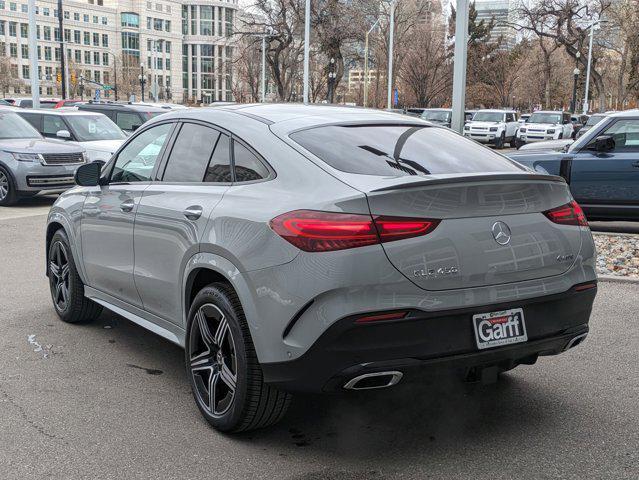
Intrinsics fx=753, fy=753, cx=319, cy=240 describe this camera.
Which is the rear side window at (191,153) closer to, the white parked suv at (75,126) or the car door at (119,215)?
the car door at (119,215)

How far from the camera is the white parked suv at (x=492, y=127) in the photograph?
35.6m

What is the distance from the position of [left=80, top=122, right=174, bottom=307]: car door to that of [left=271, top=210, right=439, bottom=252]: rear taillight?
1.80 m

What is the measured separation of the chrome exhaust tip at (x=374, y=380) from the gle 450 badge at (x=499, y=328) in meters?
0.44

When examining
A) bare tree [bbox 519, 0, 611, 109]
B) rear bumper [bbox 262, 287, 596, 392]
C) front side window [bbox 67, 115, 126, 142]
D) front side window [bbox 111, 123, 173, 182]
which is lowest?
rear bumper [bbox 262, 287, 596, 392]

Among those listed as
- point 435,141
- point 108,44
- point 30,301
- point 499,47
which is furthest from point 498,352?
point 108,44

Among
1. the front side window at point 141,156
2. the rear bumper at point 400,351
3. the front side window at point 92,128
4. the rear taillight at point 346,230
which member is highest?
the front side window at point 141,156

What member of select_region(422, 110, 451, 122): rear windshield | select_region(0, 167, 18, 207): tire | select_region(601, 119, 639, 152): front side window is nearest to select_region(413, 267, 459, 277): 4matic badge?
select_region(601, 119, 639, 152): front side window

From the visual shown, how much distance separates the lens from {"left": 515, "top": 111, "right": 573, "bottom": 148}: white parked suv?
116 ft

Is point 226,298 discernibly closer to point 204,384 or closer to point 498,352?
point 204,384

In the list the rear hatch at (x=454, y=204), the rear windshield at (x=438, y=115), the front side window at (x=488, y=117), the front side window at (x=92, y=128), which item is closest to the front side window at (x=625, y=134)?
the rear hatch at (x=454, y=204)

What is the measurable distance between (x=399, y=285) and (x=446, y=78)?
2202 inches

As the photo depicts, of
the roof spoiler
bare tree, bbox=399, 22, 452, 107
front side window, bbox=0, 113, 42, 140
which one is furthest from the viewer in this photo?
bare tree, bbox=399, 22, 452, 107

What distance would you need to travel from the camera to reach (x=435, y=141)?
434cm

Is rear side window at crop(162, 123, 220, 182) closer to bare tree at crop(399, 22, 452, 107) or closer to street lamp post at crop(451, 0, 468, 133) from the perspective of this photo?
street lamp post at crop(451, 0, 468, 133)
